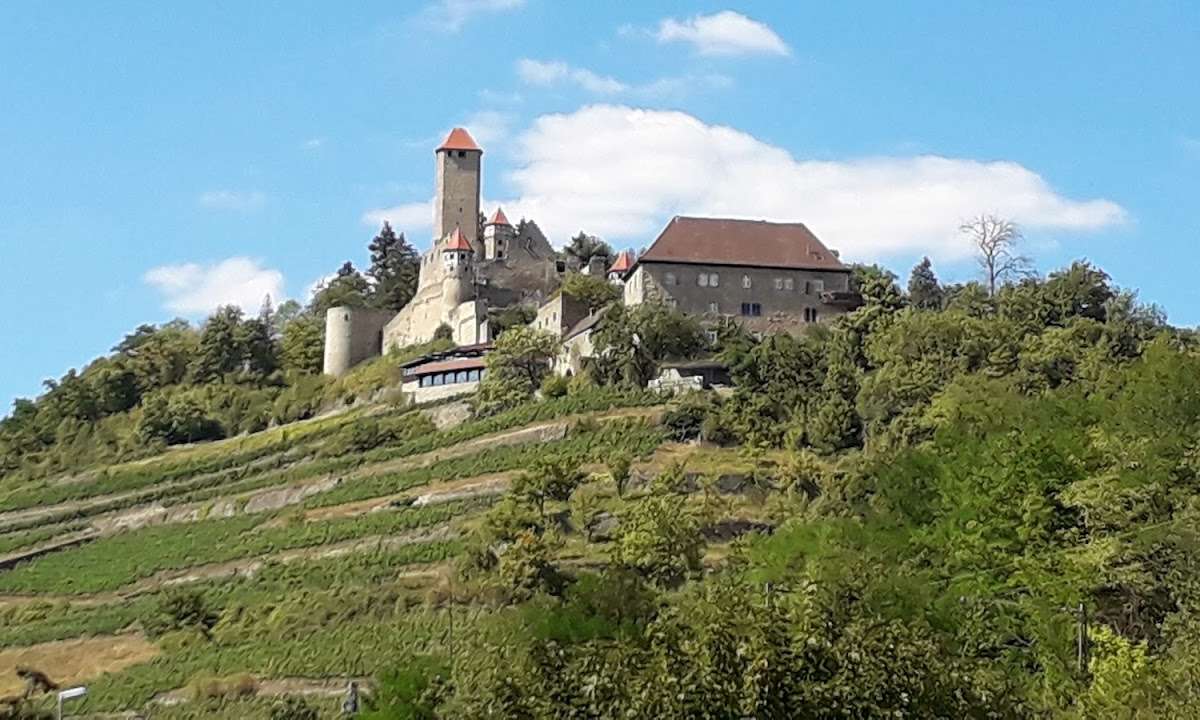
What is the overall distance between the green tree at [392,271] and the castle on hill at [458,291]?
2783mm

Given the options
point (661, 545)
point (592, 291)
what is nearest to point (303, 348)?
point (592, 291)

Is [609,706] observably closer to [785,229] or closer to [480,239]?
[785,229]

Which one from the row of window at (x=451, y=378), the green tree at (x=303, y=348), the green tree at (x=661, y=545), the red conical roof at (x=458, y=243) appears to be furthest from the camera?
the green tree at (x=303, y=348)

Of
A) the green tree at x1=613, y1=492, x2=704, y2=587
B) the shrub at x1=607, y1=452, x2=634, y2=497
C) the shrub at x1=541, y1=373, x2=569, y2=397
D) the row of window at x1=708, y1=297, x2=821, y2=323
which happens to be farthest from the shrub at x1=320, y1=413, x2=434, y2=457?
the green tree at x1=613, y1=492, x2=704, y2=587

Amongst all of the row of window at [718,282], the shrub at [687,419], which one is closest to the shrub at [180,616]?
the shrub at [687,419]

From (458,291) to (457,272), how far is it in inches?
54.4

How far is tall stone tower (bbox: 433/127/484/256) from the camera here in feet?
375

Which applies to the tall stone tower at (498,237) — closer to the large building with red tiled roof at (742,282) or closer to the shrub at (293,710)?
the large building with red tiled roof at (742,282)

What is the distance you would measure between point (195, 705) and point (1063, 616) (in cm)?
2558

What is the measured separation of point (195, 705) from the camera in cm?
5703

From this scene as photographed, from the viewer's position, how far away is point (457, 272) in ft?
347

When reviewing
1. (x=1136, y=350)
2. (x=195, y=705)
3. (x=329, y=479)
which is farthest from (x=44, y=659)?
(x=1136, y=350)

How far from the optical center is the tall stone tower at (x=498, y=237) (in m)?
110

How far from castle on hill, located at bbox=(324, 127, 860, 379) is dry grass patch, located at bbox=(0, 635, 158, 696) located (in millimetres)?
25276
